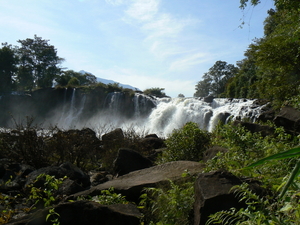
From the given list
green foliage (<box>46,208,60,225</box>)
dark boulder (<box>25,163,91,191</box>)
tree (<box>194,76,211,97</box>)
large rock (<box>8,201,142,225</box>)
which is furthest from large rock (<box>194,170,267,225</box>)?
tree (<box>194,76,211,97</box>)

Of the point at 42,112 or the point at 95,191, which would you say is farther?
the point at 42,112

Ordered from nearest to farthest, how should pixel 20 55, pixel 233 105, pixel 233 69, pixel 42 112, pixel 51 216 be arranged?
pixel 51 216, pixel 233 105, pixel 42 112, pixel 20 55, pixel 233 69

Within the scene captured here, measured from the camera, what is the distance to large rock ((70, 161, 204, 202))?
4.52 m

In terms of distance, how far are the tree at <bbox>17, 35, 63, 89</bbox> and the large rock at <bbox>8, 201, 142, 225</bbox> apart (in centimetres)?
5766

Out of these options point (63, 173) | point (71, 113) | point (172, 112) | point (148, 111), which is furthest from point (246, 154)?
point (71, 113)

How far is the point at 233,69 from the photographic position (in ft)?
218

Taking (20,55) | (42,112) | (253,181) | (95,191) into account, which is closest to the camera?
(253,181)

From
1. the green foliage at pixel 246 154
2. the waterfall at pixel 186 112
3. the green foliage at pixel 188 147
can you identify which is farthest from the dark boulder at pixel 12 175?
the waterfall at pixel 186 112

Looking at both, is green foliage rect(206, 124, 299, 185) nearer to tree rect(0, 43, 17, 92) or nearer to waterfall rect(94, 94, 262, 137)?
waterfall rect(94, 94, 262, 137)

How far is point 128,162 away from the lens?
7613 millimetres

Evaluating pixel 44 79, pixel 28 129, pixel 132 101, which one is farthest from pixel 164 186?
pixel 44 79

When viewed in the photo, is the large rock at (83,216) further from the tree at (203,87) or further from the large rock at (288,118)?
the tree at (203,87)

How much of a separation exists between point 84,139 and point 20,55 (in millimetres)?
54305

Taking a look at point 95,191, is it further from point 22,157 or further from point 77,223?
point 22,157
